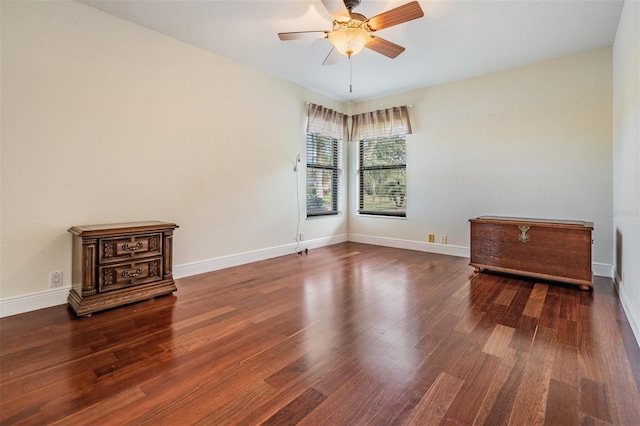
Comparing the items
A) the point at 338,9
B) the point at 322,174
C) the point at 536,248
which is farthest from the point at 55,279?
the point at 536,248

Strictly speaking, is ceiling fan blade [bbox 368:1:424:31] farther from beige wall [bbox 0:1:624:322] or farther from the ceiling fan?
beige wall [bbox 0:1:624:322]

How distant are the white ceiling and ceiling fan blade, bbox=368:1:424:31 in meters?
0.28

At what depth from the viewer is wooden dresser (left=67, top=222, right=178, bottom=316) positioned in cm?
244

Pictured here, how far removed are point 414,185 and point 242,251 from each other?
2.78 m

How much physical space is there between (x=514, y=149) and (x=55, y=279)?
5.03m

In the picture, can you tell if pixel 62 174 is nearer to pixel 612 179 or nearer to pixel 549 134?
pixel 549 134

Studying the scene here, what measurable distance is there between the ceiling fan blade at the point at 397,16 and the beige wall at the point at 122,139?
2.02 meters

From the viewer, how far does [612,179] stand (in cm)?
338

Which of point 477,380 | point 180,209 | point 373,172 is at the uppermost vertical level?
point 373,172

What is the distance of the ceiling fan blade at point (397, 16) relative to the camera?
7.25ft

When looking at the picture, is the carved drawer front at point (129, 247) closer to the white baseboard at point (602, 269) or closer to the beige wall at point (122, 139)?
the beige wall at point (122, 139)

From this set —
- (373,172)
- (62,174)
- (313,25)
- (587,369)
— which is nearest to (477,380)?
(587,369)

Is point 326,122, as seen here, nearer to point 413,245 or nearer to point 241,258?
point 413,245

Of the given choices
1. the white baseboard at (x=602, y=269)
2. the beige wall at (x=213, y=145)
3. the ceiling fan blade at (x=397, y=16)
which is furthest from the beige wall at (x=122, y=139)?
the white baseboard at (x=602, y=269)
